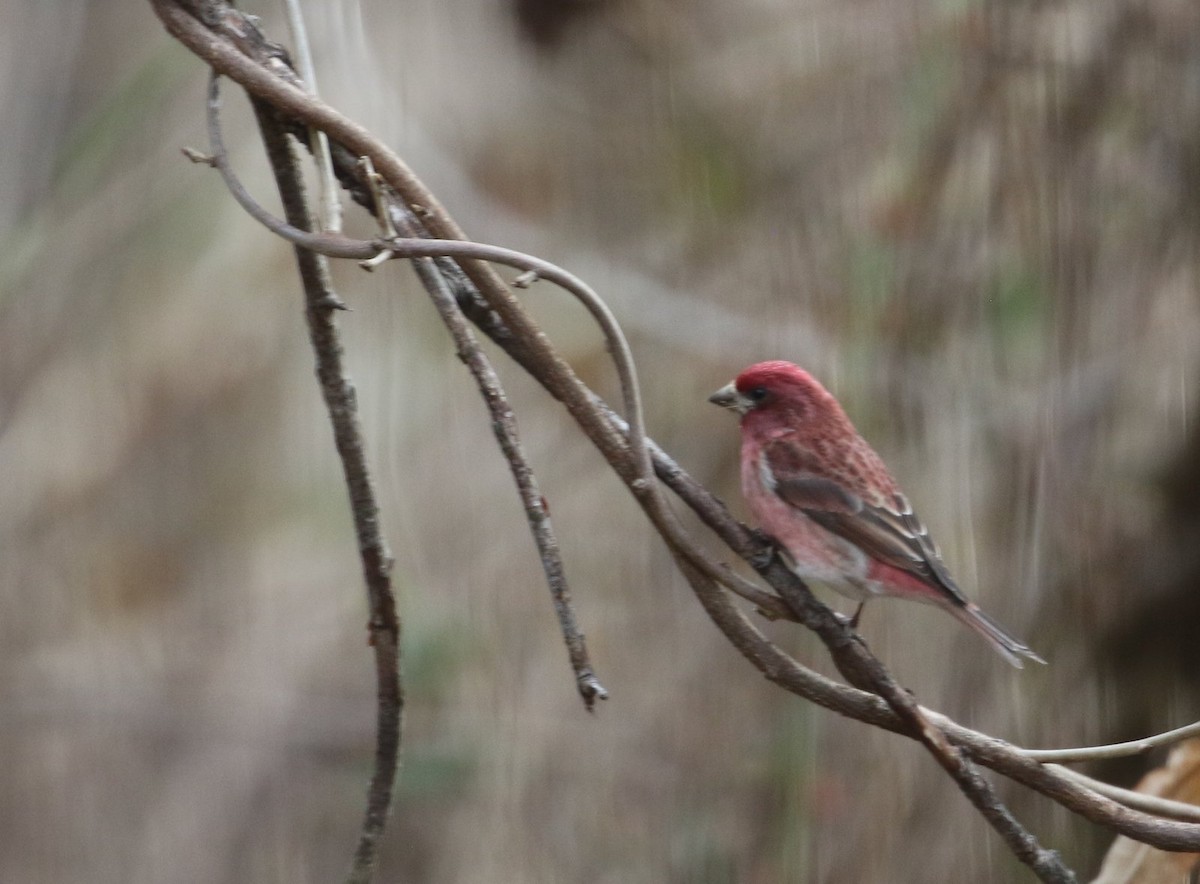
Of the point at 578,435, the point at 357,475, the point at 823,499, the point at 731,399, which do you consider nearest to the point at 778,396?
the point at 731,399

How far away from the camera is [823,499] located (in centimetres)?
254

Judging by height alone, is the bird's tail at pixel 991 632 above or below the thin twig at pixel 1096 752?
above

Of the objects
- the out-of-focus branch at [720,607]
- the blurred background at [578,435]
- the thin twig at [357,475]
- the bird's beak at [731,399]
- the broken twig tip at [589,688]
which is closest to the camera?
the broken twig tip at [589,688]

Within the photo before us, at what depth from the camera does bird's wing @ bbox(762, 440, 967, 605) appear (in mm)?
2467

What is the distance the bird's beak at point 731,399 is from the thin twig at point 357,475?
2.86 feet

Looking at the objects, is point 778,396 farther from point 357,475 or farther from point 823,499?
point 357,475

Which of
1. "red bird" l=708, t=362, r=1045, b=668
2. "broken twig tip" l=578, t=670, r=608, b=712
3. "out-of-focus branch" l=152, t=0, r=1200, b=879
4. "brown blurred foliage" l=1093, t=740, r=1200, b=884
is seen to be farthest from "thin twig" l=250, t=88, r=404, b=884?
"brown blurred foliage" l=1093, t=740, r=1200, b=884

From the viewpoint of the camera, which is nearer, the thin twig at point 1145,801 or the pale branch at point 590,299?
the pale branch at point 590,299

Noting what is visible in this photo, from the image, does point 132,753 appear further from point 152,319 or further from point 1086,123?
point 1086,123

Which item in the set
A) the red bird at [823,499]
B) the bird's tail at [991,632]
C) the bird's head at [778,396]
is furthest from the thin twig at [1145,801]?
the bird's head at [778,396]

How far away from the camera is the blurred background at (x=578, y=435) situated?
11.2ft

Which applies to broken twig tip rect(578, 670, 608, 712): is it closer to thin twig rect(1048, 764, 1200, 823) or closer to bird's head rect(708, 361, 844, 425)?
thin twig rect(1048, 764, 1200, 823)

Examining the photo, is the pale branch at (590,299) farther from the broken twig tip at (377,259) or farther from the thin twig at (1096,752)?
the thin twig at (1096,752)

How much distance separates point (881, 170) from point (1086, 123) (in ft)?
1.66
